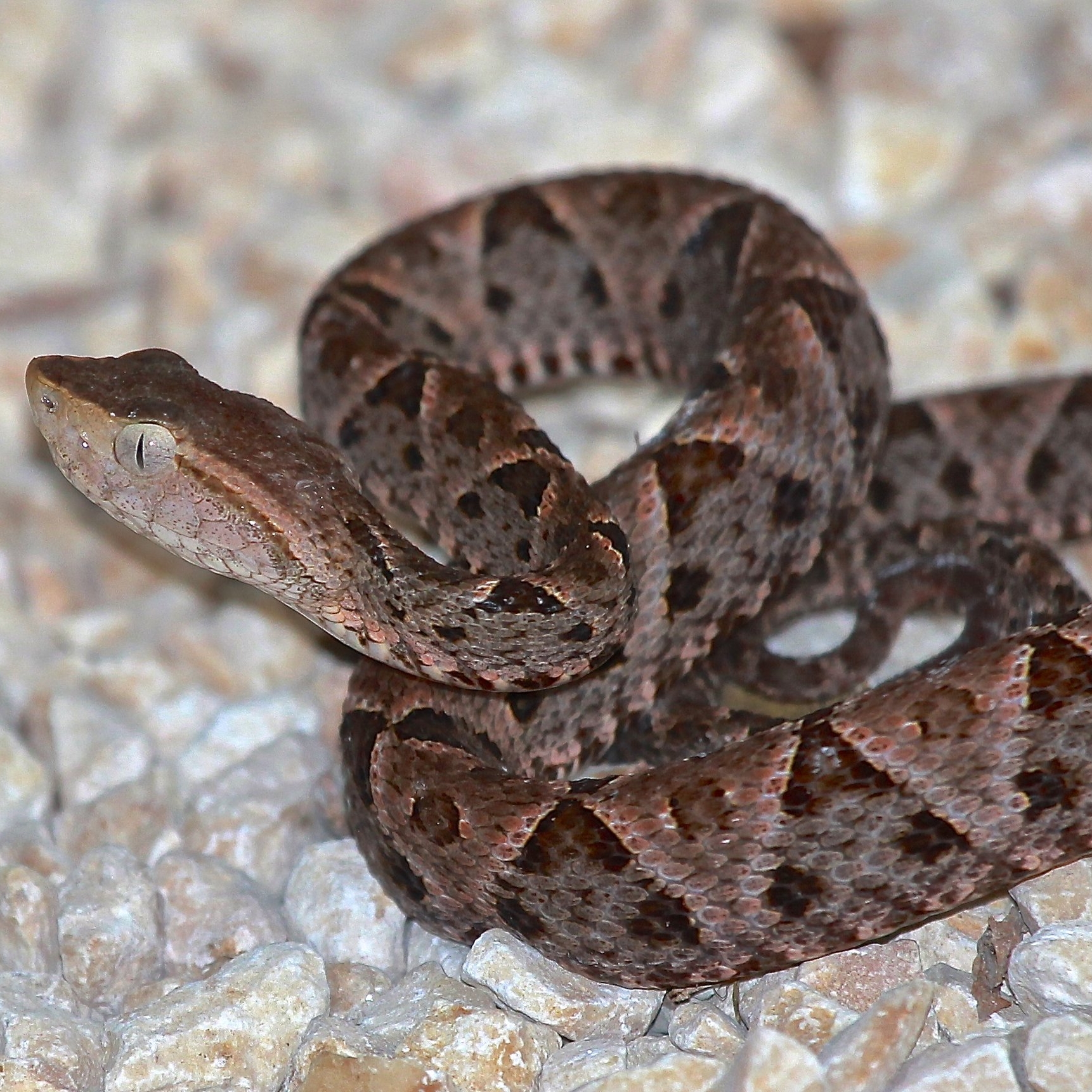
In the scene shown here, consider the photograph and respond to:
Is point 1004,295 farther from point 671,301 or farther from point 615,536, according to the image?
point 615,536

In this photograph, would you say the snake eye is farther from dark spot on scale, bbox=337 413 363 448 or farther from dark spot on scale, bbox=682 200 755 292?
Result: dark spot on scale, bbox=682 200 755 292

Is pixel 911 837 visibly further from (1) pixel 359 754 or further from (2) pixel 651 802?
(1) pixel 359 754

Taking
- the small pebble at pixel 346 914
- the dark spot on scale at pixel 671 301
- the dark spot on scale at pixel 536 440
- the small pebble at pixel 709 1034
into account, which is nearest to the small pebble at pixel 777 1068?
the small pebble at pixel 709 1034

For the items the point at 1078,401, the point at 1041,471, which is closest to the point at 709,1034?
the point at 1041,471

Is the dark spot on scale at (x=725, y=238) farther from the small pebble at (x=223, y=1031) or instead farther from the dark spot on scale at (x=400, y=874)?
the small pebble at (x=223, y=1031)

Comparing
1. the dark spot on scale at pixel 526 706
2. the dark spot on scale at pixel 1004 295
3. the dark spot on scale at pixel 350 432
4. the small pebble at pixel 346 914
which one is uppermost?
the dark spot on scale at pixel 1004 295
